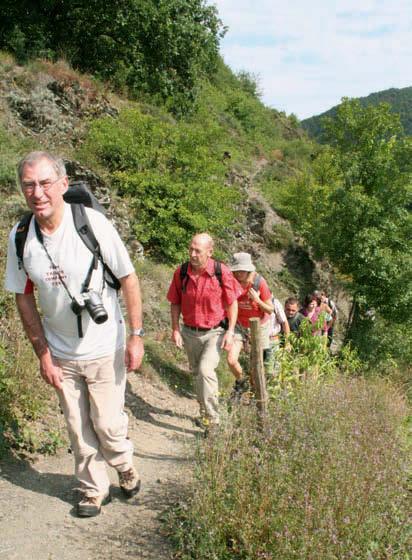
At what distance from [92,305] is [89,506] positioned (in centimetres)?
136

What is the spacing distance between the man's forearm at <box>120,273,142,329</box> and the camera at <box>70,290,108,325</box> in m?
0.20

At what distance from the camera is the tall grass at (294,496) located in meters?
2.79

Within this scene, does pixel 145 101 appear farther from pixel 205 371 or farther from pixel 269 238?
pixel 205 371

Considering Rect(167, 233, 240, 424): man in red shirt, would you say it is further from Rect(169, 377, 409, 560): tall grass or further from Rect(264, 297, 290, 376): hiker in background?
Rect(169, 377, 409, 560): tall grass

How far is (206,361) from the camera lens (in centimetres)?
504

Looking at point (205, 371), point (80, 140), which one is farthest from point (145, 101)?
point (205, 371)

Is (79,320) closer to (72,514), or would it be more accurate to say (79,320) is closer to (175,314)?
(72,514)

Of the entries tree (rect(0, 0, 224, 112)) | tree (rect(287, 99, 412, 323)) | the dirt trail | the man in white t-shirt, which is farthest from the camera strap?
tree (rect(287, 99, 412, 323))

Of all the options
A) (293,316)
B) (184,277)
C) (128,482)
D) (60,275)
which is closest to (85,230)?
(60,275)

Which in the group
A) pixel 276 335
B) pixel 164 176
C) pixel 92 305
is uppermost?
pixel 164 176

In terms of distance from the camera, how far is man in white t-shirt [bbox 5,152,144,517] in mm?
2916

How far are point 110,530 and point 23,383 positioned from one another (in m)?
1.67

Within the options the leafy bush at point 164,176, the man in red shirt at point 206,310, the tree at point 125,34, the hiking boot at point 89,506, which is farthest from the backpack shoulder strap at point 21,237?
the tree at point 125,34

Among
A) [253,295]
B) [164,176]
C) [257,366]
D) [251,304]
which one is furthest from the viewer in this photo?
[164,176]
